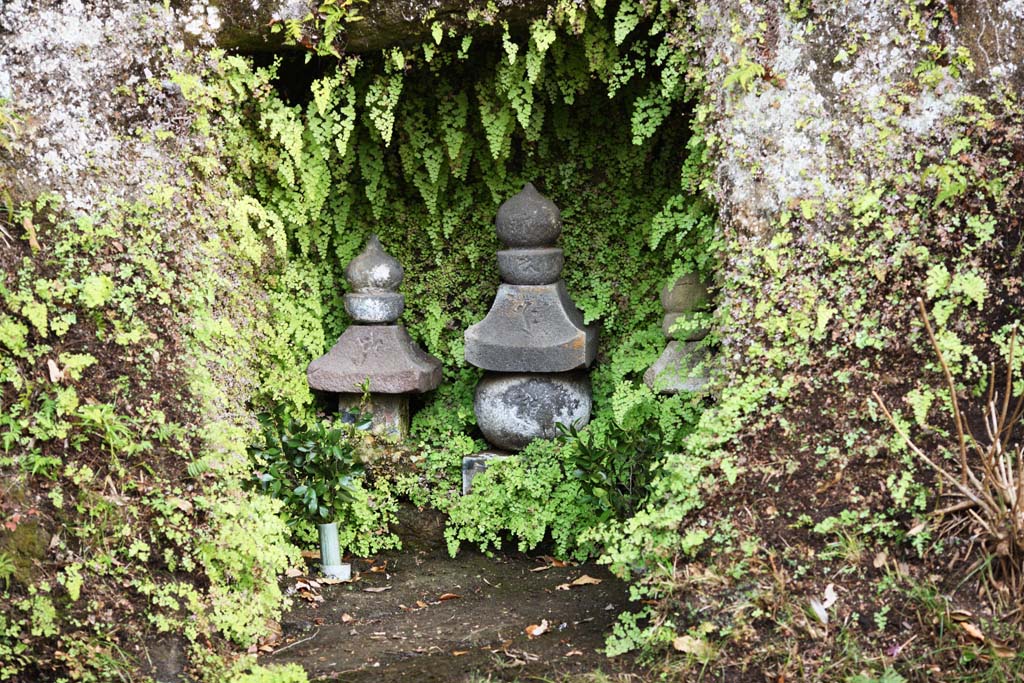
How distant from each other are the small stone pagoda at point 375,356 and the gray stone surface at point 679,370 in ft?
5.72

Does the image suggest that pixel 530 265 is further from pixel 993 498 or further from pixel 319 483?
pixel 993 498

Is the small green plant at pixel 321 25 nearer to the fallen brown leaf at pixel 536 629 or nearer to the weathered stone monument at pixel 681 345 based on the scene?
the weathered stone monument at pixel 681 345

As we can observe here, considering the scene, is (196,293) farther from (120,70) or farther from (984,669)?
(984,669)

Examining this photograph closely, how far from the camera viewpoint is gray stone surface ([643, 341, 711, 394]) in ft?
19.2

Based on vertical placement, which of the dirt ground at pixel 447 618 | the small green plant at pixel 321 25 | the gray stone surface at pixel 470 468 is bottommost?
the dirt ground at pixel 447 618

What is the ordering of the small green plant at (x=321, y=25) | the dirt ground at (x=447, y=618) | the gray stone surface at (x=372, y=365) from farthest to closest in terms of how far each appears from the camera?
the gray stone surface at (x=372, y=365), the small green plant at (x=321, y=25), the dirt ground at (x=447, y=618)

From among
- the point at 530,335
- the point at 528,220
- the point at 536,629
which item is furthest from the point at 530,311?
the point at 536,629

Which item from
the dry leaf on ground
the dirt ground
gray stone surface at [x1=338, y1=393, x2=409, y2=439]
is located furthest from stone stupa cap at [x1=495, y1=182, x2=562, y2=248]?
the dry leaf on ground

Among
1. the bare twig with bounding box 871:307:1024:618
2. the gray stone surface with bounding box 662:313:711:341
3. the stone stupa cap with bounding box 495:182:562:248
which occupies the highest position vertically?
the stone stupa cap with bounding box 495:182:562:248

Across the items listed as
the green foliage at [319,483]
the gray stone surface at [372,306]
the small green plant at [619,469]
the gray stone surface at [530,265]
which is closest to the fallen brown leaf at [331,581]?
the green foliage at [319,483]

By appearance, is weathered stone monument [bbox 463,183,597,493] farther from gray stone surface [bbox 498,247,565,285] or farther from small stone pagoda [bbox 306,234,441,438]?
small stone pagoda [bbox 306,234,441,438]

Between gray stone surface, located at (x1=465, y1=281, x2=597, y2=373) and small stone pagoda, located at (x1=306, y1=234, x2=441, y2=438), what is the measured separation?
0.51 m

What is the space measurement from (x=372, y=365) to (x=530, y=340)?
3.85 feet

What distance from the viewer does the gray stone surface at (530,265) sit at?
21.4 ft
